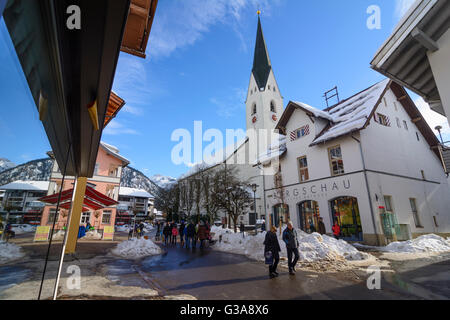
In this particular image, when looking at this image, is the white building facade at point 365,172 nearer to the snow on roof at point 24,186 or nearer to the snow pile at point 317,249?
the snow pile at point 317,249

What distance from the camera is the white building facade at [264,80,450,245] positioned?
14.8m

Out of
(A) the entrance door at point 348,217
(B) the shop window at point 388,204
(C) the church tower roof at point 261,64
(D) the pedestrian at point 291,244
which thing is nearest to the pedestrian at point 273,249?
(D) the pedestrian at point 291,244

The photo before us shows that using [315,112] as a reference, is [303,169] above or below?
below

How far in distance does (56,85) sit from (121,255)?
1185 cm

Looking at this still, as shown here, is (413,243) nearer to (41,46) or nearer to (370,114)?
(370,114)

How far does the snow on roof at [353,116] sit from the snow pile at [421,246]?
7611 millimetres

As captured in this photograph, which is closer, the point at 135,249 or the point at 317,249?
the point at 317,249

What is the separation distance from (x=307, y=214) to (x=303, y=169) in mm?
3940

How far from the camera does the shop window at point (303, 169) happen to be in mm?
18848

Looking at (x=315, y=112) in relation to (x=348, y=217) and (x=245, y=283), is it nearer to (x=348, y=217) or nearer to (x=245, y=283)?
(x=348, y=217)

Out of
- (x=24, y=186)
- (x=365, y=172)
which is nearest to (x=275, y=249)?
(x=24, y=186)

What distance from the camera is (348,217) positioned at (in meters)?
16.2
